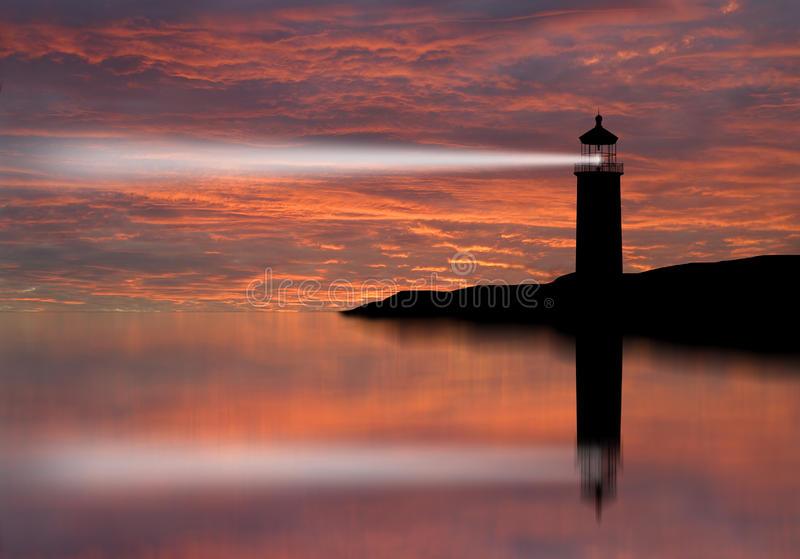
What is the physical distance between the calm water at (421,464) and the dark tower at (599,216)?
420 centimetres

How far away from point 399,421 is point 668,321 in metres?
31.9

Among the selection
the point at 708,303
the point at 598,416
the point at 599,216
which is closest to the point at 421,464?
the point at 598,416

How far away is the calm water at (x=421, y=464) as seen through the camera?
48.0ft

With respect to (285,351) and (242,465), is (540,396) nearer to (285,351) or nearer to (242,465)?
(242,465)

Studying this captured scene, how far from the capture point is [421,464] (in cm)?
2083

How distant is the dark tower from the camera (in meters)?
43.9

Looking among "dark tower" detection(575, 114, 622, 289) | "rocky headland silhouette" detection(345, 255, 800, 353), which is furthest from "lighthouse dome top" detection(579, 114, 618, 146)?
"rocky headland silhouette" detection(345, 255, 800, 353)

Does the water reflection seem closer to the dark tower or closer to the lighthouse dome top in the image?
the dark tower

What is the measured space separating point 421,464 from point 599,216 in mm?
25841

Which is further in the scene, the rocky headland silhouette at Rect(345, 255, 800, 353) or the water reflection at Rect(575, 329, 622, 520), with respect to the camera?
the rocky headland silhouette at Rect(345, 255, 800, 353)

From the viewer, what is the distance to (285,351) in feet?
227

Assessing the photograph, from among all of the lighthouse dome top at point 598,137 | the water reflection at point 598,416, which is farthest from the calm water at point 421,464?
the lighthouse dome top at point 598,137

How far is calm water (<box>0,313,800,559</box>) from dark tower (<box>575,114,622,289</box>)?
4.20 m

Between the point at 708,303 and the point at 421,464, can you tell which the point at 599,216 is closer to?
the point at 708,303
